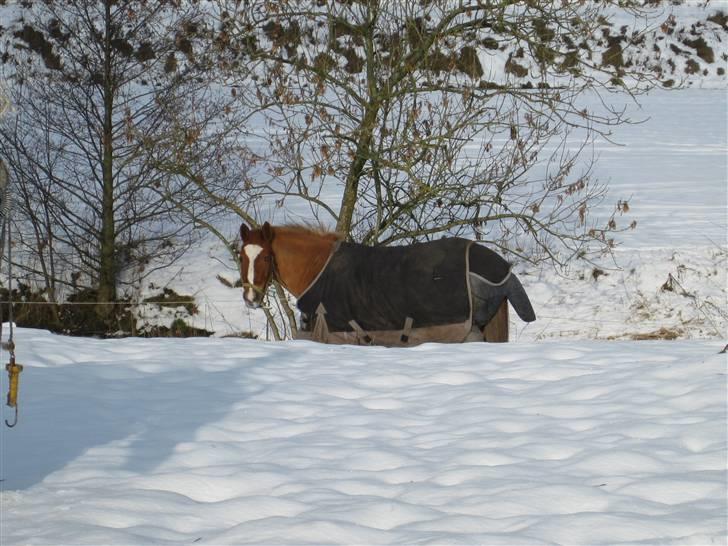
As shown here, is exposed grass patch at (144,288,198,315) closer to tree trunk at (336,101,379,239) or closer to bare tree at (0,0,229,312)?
bare tree at (0,0,229,312)

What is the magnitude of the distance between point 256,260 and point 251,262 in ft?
0.15

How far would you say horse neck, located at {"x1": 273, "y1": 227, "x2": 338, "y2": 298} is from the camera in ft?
25.0

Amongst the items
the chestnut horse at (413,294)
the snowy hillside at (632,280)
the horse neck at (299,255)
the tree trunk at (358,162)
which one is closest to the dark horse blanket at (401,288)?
the chestnut horse at (413,294)

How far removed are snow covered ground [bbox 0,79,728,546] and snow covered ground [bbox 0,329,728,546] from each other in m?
0.01

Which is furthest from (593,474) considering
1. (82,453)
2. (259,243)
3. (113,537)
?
(259,243)

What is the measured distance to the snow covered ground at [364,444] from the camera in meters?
3.43

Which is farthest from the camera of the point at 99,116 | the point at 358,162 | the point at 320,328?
the point at 99,116

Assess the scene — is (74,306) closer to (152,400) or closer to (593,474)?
(152,400)

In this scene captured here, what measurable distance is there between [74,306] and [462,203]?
245 inches

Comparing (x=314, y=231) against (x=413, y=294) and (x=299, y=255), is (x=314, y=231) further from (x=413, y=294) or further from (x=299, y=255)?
(x=413, y=294)

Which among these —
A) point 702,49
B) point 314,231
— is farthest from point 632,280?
point 702,49

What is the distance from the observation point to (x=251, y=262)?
7895 millimetres

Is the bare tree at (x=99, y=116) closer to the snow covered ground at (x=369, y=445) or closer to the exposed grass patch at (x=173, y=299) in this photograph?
the exposed grass patch at (x=173, y=299)

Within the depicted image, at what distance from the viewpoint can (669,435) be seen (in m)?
4.36
